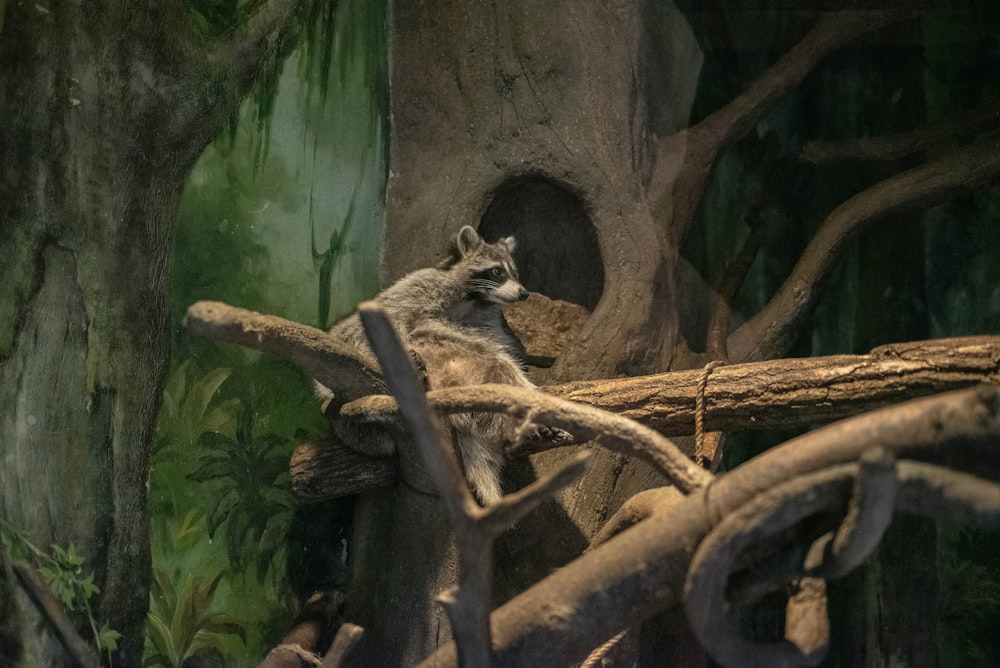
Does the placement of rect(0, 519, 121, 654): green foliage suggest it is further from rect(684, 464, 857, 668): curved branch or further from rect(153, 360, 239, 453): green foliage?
rect(684, 464, 857, 668): curved branch

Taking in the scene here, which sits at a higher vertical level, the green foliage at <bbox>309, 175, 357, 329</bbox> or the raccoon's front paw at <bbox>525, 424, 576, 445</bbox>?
the green foliage at <bbox>309, 175, 357, 329</bbox>

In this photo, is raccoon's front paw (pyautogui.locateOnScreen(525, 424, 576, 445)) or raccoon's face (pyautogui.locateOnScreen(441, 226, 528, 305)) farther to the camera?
raccoon's face (pyautogui.locateOnScreen(441, 226, 528, 305))

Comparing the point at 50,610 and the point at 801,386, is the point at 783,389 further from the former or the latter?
the point at 50,610

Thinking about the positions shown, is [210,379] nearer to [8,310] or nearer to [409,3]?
[8,310]

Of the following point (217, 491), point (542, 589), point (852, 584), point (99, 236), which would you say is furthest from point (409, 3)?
point (852, 584)

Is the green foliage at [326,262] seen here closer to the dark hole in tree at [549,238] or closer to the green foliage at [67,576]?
the dark hole in tree at [549,238]

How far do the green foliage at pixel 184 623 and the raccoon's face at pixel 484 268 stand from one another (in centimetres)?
141

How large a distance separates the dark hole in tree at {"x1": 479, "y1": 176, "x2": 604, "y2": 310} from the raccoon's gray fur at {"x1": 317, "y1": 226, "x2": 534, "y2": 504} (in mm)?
173

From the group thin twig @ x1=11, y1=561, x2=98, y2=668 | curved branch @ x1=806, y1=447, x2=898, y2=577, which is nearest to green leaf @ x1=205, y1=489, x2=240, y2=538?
thin twig @ x1=11, y1=561, x2=98, y2=668

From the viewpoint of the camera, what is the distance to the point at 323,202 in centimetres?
351

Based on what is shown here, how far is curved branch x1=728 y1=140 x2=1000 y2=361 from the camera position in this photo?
3791mm

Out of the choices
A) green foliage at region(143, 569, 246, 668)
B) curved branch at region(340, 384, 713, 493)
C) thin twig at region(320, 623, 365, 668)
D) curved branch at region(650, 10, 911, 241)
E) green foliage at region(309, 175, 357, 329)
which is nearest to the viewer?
curved branch at region(340, 384, 713, 493)

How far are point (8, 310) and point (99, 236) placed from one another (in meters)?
0.36

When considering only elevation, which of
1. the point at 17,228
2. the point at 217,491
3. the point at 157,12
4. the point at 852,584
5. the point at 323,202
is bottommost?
the point at 852,584
